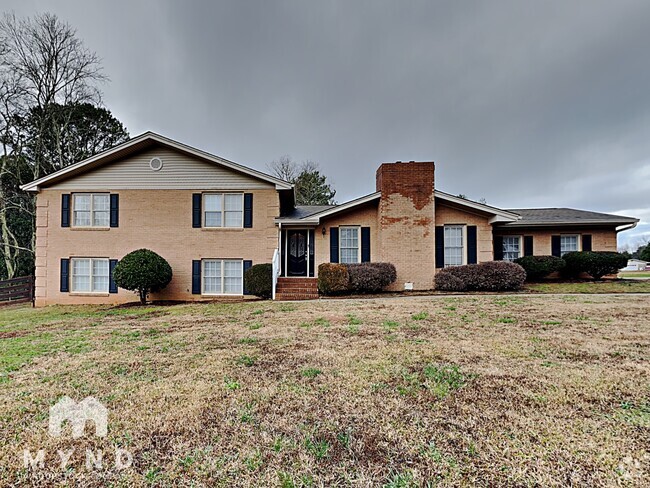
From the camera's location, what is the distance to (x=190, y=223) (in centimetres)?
1312

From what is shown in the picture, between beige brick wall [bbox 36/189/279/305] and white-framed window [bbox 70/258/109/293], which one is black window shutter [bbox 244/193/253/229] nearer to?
beige brick wall [bbox 36/189/279/305]

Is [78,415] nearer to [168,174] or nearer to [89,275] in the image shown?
[168,174]

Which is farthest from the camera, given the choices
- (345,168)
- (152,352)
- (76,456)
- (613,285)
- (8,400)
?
(345,168)

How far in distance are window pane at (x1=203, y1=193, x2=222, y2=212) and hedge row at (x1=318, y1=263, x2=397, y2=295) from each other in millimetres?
5128

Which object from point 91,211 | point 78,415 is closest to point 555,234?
point 78,415

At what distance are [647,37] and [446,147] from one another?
10740 mm

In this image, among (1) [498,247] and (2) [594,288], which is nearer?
(2) [594,288]

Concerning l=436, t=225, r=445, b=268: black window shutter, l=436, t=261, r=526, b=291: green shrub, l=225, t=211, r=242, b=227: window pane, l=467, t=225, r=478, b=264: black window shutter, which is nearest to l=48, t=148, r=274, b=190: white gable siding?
l=225, t=211, r=242, b=227: window pane

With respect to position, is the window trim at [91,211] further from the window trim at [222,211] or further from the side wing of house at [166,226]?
the window trim at [222,211]

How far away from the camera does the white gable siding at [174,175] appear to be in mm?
13125

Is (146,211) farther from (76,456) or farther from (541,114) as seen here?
(541,114)

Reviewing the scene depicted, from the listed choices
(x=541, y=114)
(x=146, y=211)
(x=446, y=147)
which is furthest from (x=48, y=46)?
(x=541, y=114)

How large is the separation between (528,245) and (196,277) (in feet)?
49.5

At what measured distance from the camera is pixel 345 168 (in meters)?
30.4
